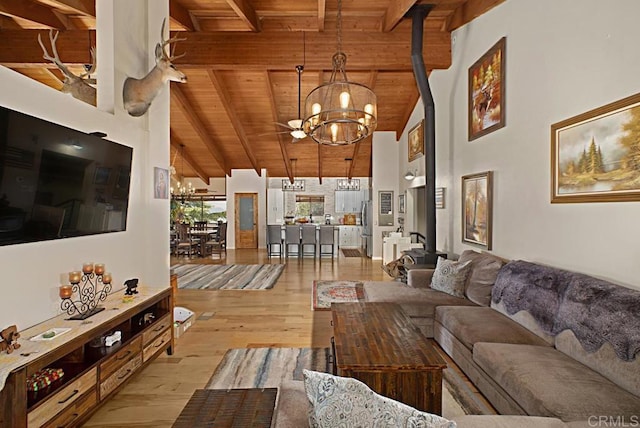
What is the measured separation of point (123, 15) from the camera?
3.09 m

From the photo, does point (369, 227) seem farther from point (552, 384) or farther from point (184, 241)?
point (552, 384)

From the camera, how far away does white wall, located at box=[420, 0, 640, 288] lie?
2283 mm

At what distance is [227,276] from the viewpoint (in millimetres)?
6902

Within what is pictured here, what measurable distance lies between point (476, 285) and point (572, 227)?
1.11 m

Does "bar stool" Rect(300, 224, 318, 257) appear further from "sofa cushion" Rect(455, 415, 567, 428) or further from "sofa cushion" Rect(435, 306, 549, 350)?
"sofa cushion" Rect(455, 415, 567, 428)

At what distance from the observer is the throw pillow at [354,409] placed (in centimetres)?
91

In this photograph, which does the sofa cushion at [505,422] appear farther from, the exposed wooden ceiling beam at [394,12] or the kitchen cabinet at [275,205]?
the kitchen cabinet at [275,205]

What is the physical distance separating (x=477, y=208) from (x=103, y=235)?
413cm

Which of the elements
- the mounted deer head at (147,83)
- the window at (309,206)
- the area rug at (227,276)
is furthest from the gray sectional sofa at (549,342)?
the window at (309,206)

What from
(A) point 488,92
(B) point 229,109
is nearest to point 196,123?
(B) point 229,109

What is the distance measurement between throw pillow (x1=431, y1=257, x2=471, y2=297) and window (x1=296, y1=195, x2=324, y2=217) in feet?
27.6

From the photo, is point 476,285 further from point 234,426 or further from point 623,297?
point 234,426

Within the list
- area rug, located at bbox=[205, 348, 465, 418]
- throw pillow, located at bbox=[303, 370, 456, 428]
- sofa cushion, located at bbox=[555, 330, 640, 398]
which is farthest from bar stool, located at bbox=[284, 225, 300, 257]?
throw pillow, located at bbox=[303, 370, 456, 428]

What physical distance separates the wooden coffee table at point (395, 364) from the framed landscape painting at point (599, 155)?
1652mm
